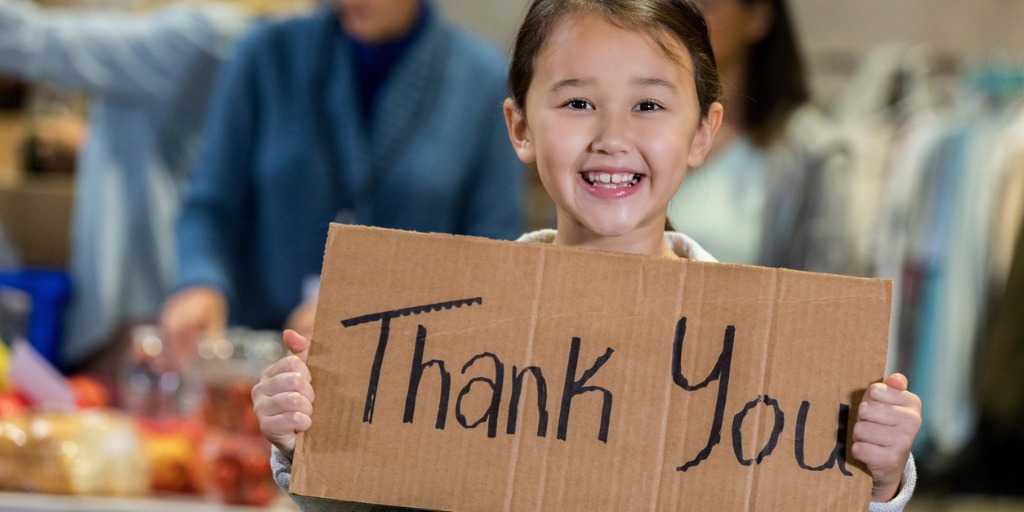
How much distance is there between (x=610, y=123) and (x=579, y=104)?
0.05 metres

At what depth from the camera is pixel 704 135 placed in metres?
1.25

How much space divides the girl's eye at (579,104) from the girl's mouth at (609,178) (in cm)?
6

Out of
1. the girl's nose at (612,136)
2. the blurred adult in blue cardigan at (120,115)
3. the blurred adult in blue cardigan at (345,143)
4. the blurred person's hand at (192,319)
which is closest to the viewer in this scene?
the girl's nose at (612,136)

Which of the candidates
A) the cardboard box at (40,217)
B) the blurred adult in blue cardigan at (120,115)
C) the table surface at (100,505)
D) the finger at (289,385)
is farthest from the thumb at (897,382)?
the cardboard box at (40,217)

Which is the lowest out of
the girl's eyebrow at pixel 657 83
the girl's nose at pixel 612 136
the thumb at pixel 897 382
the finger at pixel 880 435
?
the finger at pixel 880 435

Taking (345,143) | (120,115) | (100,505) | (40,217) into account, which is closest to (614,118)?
(100,505)

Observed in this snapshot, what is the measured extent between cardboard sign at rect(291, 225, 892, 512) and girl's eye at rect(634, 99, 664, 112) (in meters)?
0.18

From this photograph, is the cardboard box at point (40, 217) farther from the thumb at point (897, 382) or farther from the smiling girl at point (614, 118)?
the thumb at point (897, 382)

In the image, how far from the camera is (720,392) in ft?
3.38

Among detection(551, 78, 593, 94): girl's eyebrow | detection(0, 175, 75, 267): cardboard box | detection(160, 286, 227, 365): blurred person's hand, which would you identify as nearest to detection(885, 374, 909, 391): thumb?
detection(551, 78, 593, 94): girl's eyebrow

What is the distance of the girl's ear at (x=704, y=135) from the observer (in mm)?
1233

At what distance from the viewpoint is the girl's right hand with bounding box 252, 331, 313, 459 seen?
104 centimetres

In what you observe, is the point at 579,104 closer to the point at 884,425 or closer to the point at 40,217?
the point at 884,425

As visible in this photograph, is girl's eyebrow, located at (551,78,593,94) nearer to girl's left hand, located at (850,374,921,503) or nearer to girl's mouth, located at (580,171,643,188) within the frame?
girl's mouth, located at (580,171,643,188)
